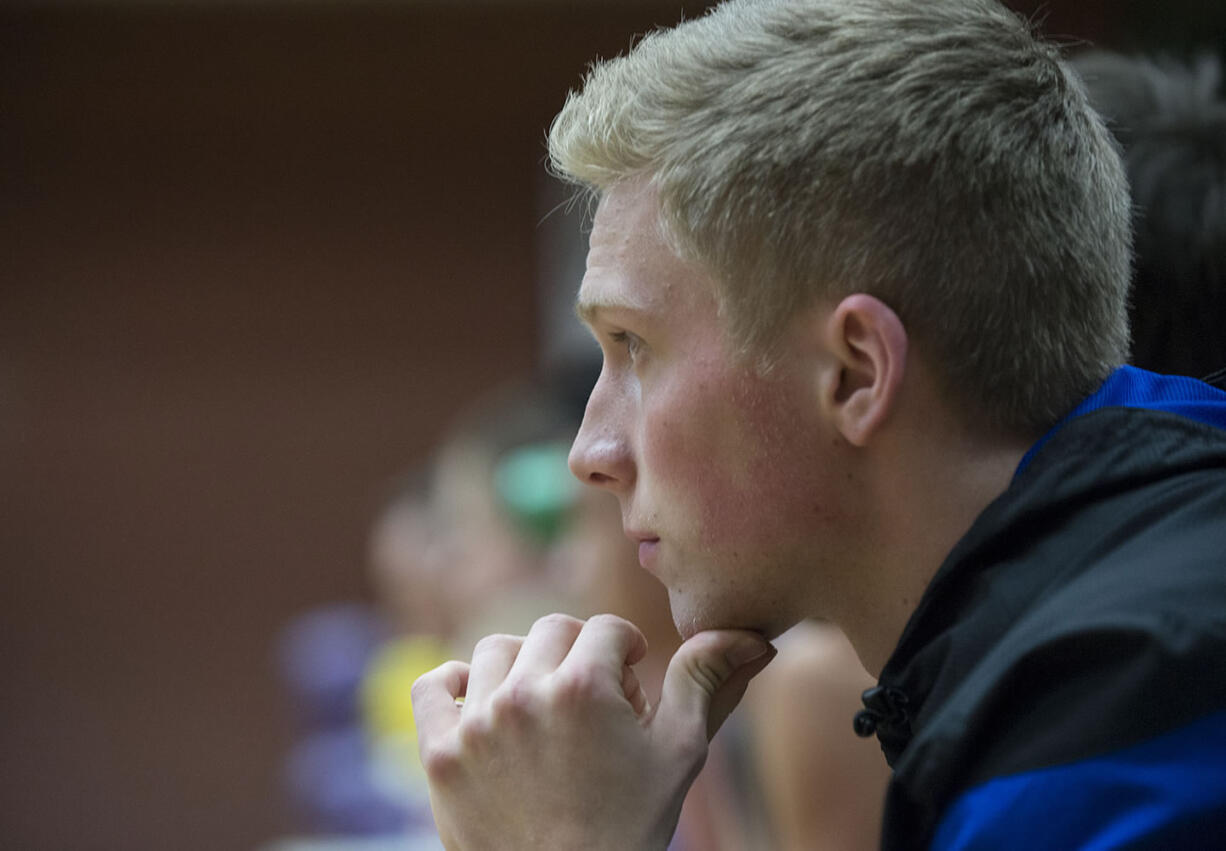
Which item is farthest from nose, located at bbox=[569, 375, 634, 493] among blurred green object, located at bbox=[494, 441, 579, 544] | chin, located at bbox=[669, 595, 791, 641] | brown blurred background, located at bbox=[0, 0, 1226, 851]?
brown blurred background, located at bbox=[0, 0, 1226, 851]

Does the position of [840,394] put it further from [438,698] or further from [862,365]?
[438,698]

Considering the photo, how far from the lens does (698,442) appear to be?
1.21 m

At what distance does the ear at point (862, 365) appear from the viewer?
113 centimetres

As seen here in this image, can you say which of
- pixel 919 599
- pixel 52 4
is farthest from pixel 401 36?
pixel 919 599

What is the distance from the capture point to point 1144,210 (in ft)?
5.60

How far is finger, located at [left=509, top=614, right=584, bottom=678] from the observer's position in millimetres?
1238

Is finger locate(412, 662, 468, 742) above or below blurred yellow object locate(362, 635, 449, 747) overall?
above

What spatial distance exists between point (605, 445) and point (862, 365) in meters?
0.26

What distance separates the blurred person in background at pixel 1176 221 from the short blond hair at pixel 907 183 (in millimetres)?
490

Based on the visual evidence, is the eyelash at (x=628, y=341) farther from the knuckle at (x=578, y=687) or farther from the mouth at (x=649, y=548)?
the knuckle at (x=578, y=687)

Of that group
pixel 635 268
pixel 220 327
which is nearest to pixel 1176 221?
pixel 635 268

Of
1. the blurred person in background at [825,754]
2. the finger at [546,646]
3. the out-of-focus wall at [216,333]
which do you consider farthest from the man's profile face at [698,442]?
the out-of-focus wall at [216,333]

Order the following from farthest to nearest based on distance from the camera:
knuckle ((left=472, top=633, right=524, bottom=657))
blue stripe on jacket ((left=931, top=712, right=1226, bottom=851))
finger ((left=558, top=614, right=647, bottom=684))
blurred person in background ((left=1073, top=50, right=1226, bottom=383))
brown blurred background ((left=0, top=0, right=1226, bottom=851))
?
brown blurred background ((left=0, top=0, right=1226, bottom=851)) < blurred person in background ((left=1073, top=50, right=1226, bottom=383)) < knuckle ((left=472, top=633, right=524, bottom=657)) < finger ((left=558, top=614, right=647, bottom=684)) < blue stripe on jacket ((left=931, top=712, right=1226, bottom=851))

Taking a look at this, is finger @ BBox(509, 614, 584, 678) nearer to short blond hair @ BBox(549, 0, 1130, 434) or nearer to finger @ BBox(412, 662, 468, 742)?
finger @ BBox(412, 662, 468, 742)
